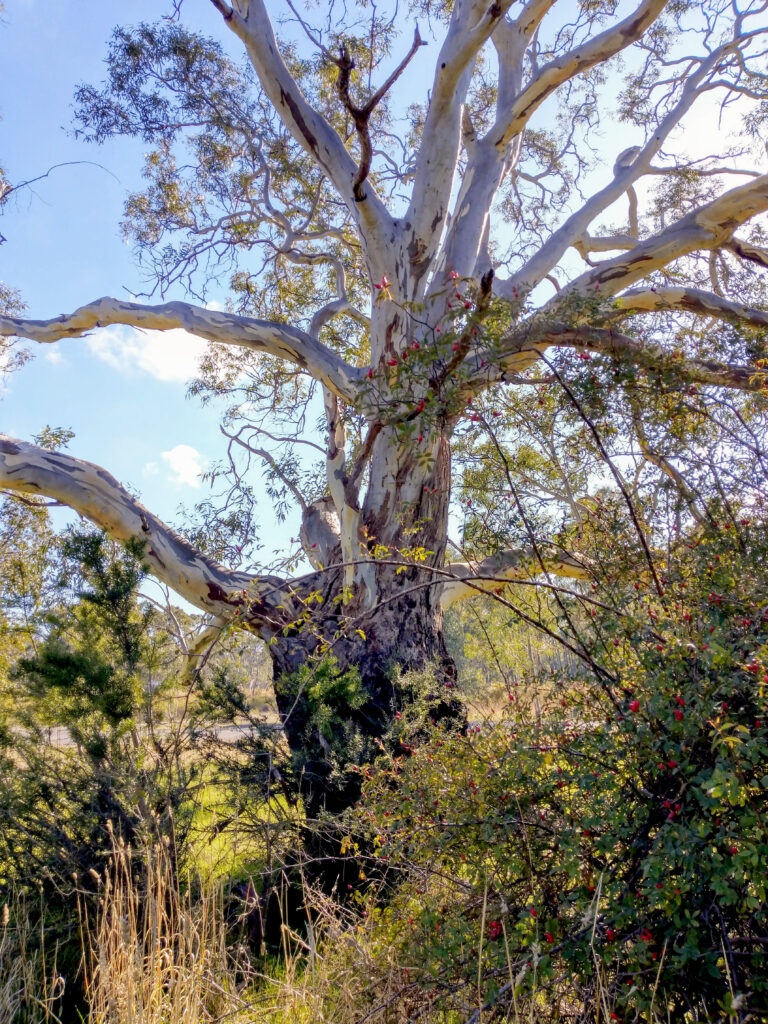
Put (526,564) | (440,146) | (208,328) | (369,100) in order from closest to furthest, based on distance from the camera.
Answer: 1. (526,564)
2. (369,100)
3. (440,146)
4. (208,328)

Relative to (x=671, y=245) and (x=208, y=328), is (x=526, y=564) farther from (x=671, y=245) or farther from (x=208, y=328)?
(x=208, y=328)

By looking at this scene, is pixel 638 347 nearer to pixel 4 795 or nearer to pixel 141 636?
pixel 141 636

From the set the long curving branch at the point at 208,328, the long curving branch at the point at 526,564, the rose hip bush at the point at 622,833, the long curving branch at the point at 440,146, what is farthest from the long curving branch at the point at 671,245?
the rose hip bush at the point at 622,833

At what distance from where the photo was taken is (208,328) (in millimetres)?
5730

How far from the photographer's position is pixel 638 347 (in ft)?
9.79

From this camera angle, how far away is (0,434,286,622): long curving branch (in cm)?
532

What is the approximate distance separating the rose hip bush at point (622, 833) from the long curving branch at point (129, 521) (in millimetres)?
3425

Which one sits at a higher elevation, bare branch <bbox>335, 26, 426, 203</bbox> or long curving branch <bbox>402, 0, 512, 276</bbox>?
long curving branch <bbox>402, 0, 512, 276</bbox>

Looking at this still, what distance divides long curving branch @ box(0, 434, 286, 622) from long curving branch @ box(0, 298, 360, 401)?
3.96 ft

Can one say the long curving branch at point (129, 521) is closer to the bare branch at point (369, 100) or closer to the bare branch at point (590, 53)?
the bare branch at point (369, 100)

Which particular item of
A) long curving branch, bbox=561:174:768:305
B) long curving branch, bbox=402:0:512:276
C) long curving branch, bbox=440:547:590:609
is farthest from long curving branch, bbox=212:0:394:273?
long curving branch, bbox=440:547:590:609

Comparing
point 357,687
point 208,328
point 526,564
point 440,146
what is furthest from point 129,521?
point 526,564

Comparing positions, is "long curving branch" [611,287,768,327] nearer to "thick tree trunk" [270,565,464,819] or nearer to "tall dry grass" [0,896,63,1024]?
"thick tree trunk" [270,565,464,819]

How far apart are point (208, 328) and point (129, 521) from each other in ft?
5.34
